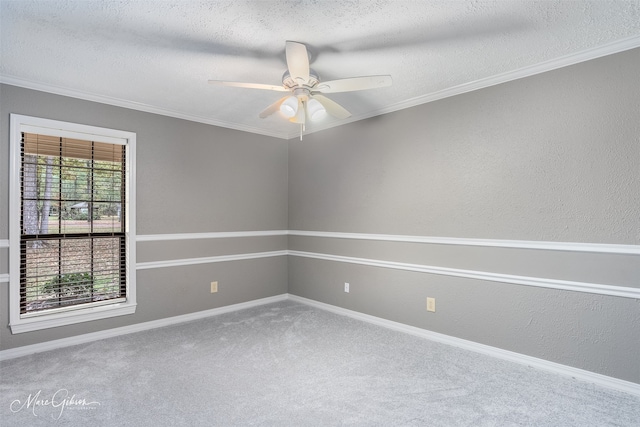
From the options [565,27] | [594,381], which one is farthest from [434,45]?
[594,381]

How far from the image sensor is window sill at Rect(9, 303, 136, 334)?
278cm

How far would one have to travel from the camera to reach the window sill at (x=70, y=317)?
278 cm

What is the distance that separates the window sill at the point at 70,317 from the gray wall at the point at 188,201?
5 centimetres

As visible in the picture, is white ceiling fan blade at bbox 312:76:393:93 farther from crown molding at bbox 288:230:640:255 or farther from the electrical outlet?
the electrical outlet

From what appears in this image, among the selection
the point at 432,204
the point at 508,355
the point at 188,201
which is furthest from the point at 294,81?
the point at 508,355

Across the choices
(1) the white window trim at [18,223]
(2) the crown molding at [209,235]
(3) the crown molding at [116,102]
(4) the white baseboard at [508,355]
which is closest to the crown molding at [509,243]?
(4) the white baseboard at [508,355]

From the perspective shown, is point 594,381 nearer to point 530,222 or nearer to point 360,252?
point 530,222

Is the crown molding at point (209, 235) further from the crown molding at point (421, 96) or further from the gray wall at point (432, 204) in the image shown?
the crown molding at point (421, 96)

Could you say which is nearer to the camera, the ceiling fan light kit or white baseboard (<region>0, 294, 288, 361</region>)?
the ceiling fan light kit

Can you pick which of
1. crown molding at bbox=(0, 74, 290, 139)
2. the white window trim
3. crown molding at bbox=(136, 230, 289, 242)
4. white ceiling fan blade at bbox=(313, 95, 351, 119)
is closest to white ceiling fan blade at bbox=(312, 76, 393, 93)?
white ceiling fan blade at bbox=(313, 95, 351, 119)

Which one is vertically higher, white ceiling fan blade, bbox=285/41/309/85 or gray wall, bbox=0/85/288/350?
white ceiling fan blade, bbox=285/41/309/85

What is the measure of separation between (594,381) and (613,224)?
1096mm

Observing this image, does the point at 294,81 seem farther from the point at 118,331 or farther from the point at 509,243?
the point at 118,331

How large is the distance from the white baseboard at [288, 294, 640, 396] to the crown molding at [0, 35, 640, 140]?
7.24ft
